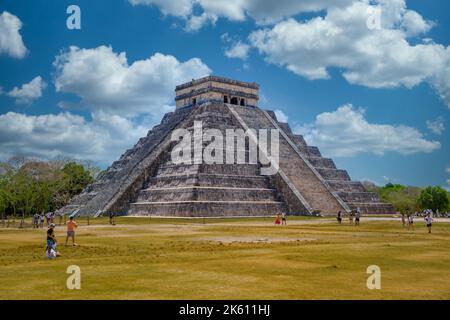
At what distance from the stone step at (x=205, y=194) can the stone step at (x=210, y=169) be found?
2328mm

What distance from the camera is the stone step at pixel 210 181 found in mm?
44562

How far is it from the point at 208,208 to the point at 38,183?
21.1 metres

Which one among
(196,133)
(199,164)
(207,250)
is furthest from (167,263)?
(196,133)

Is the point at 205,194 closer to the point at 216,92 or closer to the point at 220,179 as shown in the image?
the point at 220,179

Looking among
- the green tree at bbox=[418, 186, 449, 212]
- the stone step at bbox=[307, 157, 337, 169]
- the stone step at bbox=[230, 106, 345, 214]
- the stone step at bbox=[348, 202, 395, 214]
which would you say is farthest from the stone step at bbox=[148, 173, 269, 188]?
the green tree at bbox=[418, 186, 449, 212]

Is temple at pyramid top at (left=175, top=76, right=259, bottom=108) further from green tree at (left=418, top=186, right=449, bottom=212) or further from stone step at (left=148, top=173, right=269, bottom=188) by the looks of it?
green tree at (left=418, top=186, right=449, bottom=212)

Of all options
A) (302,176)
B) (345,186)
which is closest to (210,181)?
(302,176)

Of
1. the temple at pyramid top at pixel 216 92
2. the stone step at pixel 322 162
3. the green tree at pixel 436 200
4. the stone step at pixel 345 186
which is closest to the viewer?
the stone step at pixel 345 186

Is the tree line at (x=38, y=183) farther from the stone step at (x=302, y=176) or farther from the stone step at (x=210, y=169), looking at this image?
the stone step at (x=302, y=176)

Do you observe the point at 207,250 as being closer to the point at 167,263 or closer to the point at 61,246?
the point at 167,263

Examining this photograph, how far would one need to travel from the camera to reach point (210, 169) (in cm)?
4659

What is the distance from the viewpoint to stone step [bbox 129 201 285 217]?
41.6 metres

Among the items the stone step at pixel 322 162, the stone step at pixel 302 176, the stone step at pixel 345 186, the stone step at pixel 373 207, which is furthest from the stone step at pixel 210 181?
the stone step at pixel 373 207
